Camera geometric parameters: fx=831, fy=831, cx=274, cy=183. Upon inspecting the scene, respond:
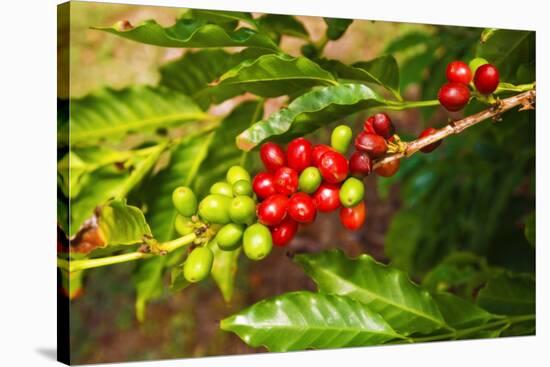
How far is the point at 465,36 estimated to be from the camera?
7.36ft

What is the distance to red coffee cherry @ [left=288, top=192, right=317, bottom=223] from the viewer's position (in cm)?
132

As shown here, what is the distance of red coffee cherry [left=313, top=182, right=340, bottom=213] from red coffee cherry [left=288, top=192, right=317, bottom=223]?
1.2 inches

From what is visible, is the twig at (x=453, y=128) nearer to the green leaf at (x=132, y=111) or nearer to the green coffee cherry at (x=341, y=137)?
the green coffee cherry at (x=341, y=137)

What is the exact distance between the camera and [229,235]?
130 centimetres

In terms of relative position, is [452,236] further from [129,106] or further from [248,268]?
[129,106]

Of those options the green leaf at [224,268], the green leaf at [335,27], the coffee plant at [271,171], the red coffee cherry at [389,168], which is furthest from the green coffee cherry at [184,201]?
the green leaf at [335,27]

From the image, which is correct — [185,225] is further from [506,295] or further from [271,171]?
[506,295]

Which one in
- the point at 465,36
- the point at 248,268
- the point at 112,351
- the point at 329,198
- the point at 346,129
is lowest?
the point at 112,351

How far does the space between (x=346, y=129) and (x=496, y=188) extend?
4.66 ft

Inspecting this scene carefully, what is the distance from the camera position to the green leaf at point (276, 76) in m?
1.36

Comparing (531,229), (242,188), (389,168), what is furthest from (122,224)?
(531,229)

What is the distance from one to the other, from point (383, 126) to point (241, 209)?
0.28 meters

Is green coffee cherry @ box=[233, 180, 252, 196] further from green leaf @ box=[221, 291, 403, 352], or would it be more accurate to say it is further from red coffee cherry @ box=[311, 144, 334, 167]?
green leaf @ box=[221, 291, 403, 352]

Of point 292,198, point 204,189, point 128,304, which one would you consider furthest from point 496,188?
point 128,304
